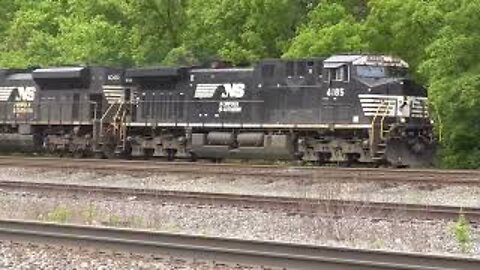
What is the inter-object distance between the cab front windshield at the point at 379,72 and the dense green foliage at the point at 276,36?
73 cm

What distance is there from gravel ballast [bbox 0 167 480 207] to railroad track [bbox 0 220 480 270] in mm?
5183

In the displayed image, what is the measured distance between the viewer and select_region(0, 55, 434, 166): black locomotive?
20969mm

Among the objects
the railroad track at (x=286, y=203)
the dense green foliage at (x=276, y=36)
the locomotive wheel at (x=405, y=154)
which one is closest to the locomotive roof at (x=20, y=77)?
the dense green foliage at (x=276, y=36)

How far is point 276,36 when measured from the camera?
29.0m

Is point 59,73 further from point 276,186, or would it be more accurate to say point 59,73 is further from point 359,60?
point 276,186

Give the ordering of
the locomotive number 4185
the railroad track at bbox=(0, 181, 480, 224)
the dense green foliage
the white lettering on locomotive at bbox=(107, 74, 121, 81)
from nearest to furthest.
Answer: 1. the railroad track at bbox=(0, 181, 480, 224)
2. the locomotive number 4185
3. the dense green foliage
4. the white lettering on locomotive at bbox=(107, 74, 121, 81)

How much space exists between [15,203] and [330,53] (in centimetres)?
1357

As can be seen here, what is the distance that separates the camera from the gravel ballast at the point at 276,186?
573 inches

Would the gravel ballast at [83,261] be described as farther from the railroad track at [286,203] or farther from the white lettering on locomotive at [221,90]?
the white lettering on locomotive at [221,90]

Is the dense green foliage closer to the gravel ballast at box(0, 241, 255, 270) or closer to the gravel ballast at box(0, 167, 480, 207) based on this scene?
the gravel ballast at box(0, 167, 480, 207)

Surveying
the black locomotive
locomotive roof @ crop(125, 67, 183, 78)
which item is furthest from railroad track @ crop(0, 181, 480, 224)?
locomotive roof @ crop(125, 67, 183, 78)

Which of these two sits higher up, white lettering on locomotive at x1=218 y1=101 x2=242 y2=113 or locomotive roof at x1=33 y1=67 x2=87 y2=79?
locomotive roof at x1=33 y1=67 x2=87 y2=79

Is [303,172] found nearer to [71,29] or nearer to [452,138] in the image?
[452,138]

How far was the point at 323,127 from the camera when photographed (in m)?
21.3
